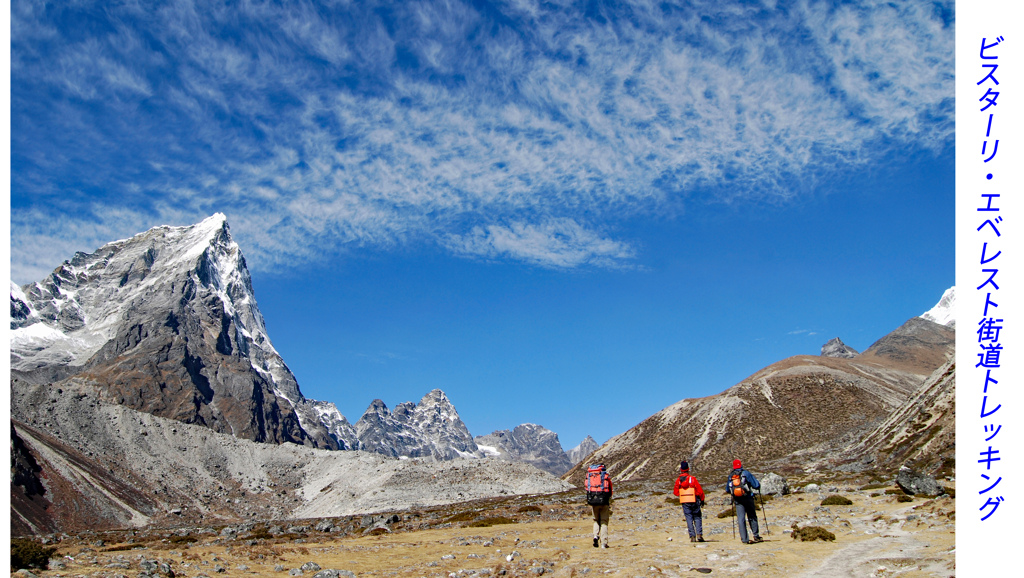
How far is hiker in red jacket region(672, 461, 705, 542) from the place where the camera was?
21.7 metres

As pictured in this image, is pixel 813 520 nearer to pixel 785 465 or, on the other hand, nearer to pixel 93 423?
pixel 785 465

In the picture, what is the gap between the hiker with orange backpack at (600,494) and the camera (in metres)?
20.4

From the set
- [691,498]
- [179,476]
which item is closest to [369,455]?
[179,476]

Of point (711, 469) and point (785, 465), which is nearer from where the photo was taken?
point (785, 465)

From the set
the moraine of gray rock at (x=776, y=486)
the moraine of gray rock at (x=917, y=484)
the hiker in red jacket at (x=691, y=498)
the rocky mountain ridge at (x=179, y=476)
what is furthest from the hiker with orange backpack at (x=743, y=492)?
the rocky mountain ridge at (x=179, y=476)

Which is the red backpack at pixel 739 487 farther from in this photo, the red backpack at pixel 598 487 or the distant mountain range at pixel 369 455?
the distant mountain range at pixel 369 455

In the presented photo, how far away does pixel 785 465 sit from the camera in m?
98.8

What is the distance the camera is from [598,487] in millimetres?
20438

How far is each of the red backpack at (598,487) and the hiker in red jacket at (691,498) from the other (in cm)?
271

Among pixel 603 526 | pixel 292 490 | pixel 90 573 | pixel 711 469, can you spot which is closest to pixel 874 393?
pixel 711 469

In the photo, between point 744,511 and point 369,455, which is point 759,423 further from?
point 744,511
